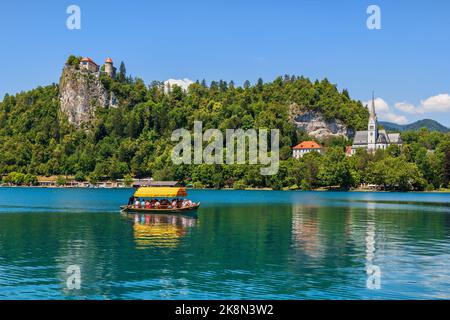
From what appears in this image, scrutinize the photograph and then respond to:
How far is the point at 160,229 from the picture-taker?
195ft

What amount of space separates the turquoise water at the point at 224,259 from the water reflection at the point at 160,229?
11cm

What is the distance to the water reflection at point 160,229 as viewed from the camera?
157 feet

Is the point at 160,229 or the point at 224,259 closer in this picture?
the point at 224,259

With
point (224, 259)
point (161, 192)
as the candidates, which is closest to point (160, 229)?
point (224, 259)

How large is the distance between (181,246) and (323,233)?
17032 mm

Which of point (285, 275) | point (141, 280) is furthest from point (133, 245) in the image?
point (285, 275)

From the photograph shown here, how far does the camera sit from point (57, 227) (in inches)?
2378

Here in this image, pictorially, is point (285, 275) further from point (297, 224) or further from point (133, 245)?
point (297, 224)

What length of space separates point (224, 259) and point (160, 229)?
21.3 meters

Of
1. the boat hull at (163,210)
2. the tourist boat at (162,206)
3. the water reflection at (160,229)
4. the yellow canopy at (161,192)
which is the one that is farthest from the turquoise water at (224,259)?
the yellow canopy at (161,192)

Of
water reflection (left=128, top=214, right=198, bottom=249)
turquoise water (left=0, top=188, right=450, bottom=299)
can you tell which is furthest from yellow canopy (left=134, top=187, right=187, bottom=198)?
turquoise water (left=0, top=188, right=450, bottom=299)

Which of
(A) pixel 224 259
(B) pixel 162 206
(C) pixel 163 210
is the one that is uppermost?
(B) pixel 162 206

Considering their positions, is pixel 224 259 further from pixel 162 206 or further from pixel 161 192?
pixel 161 192

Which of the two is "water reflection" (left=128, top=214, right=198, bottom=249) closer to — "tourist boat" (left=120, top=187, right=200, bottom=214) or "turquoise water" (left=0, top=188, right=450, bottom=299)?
"turquoise water" (left=0, top=188, right=450, bottom=299)
